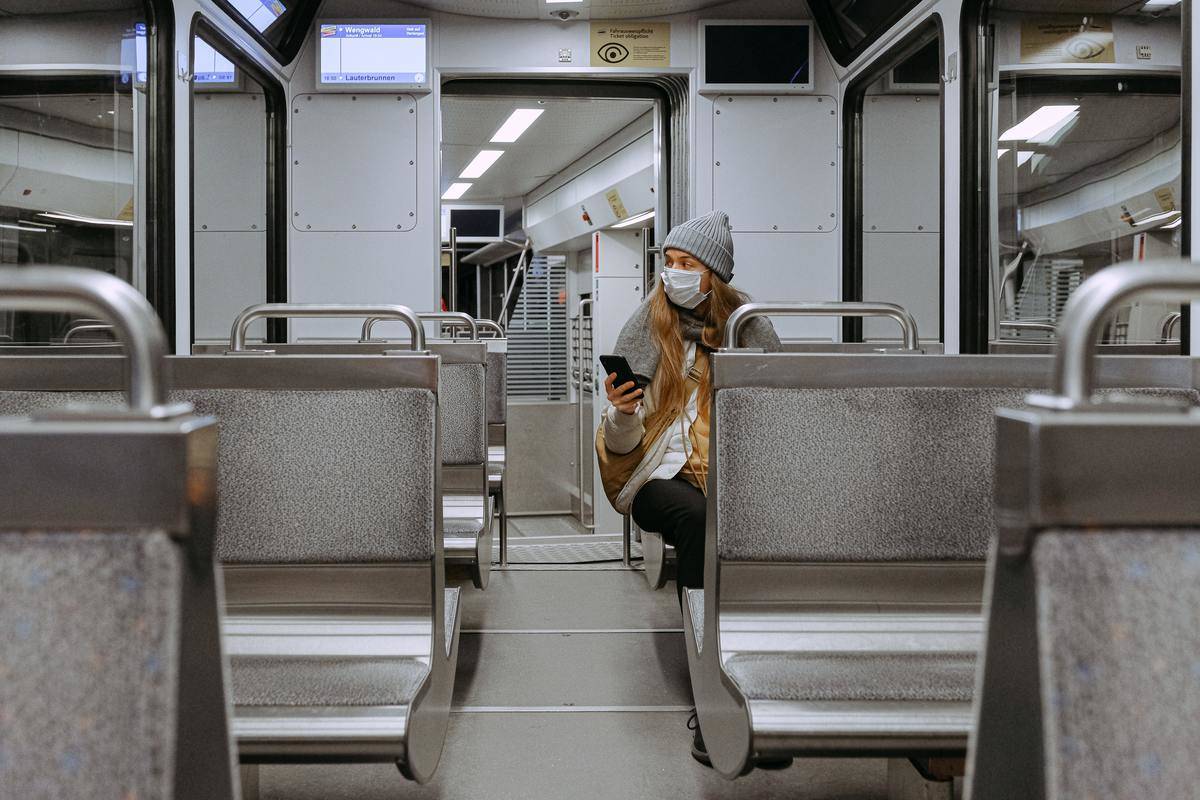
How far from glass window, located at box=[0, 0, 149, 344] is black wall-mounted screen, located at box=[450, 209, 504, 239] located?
9.83 metres

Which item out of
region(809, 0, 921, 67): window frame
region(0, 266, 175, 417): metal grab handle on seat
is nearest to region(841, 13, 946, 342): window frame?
region(809, 0, 921, 67): window frame

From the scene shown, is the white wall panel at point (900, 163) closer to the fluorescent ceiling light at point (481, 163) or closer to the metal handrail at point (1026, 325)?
the metal handrail at point (1026, 325)

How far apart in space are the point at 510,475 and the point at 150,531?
9113mm

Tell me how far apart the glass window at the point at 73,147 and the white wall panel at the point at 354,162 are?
63.7 inches

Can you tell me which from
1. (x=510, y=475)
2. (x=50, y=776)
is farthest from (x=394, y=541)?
(x=510, y=475)

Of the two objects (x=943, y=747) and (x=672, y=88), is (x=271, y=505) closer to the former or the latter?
(x=943, y=747)

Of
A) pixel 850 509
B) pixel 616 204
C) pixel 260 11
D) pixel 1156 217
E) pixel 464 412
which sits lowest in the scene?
pixel 850 509

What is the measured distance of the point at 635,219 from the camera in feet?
27.4

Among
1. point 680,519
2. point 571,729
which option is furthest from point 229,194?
point 571,729

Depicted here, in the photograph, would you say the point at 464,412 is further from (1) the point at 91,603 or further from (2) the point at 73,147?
(1) the point at 91,603

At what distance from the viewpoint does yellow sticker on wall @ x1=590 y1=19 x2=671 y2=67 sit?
17.2ft

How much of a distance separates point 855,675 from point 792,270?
3.71m

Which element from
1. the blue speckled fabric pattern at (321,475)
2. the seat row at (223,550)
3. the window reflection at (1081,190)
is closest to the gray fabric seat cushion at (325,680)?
the seat row at (223,550)

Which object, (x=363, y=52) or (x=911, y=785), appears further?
(x=363, y=52)
